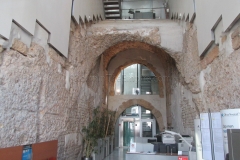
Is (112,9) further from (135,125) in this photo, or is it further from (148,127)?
(148,127)

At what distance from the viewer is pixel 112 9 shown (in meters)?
8.48

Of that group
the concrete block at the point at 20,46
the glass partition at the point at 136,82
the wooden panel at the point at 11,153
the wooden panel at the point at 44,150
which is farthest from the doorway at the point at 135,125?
the wooden panel at the point at 11,153

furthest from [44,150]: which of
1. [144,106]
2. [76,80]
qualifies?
[144,106]

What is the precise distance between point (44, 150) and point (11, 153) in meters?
0.64

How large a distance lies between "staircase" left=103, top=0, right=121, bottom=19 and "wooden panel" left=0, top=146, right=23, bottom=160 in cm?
736

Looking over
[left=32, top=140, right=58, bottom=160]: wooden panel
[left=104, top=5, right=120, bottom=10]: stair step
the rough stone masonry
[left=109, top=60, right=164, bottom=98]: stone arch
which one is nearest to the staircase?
[left=104, top=5, right=120, bottom=10]: stair step

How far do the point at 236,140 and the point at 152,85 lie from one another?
8.65m

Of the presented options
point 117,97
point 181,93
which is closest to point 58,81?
point 181,93

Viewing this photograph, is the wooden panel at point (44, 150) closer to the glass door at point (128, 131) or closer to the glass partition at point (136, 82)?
the glass partition at point (136, 82)

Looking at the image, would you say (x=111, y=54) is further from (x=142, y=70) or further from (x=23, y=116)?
(x=23, y=116)

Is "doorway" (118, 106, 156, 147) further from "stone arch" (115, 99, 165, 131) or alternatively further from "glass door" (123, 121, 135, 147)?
"stone arch" (115, 99, 165, 131)

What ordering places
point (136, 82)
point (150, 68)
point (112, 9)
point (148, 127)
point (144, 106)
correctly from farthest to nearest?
1. point (136, 82)
2. point (148, 127)
3. point (150, 68)
4. point (144, 106)
5. point (112, 9)

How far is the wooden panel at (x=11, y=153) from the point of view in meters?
1.80

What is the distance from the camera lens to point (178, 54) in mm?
5172
